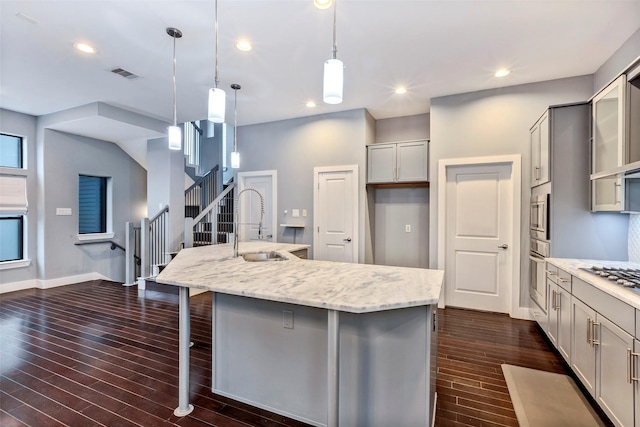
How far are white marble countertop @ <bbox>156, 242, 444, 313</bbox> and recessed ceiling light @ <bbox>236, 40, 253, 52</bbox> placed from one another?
7.07 feet

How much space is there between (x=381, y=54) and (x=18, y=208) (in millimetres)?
6341

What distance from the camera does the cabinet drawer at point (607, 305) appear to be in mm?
1703

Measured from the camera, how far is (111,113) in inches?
189

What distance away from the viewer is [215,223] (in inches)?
226

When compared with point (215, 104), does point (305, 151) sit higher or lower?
higher

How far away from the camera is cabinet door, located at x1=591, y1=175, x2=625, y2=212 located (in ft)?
8.25

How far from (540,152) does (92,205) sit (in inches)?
307

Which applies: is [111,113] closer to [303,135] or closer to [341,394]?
[303,135]

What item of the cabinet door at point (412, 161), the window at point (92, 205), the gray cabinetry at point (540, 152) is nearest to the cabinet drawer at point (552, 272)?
the gray cabinetry at point (540, 152)

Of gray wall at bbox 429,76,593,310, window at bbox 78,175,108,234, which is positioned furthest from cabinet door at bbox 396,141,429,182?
window at bbox 78,175,108,234

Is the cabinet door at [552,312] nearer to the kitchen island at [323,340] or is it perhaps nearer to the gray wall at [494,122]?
the gray wall at [494,122]

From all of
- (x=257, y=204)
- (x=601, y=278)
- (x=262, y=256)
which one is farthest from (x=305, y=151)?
(x=601, y=278)

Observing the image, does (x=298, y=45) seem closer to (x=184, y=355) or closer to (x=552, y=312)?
(x=184, y=355)

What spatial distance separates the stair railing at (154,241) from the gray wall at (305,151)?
1837 millimetres
